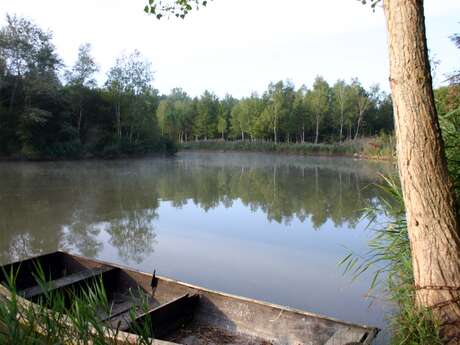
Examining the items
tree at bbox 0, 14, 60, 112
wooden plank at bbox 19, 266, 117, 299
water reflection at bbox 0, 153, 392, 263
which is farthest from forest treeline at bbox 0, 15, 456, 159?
wooden plank at bbox 19, 266, 117, 299

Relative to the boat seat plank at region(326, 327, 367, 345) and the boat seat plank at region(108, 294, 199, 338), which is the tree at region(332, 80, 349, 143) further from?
the boat seat plank at region(326, 327, 367, 345)

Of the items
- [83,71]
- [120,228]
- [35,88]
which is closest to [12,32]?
[35,88]

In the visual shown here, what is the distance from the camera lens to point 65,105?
2286cm

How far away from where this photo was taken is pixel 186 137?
42.8 m

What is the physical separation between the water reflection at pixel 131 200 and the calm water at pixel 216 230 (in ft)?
0.09

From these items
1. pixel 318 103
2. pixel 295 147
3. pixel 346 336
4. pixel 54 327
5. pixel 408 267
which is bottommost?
pixel 346 336

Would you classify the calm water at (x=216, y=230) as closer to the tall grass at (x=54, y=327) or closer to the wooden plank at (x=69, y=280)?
the wooden plank at (x=69, y=280)

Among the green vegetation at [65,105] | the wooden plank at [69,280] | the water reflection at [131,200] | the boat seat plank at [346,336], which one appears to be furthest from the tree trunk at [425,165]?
the green vegetation at [65,105]

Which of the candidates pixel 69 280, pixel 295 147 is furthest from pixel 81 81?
pixel 69 280

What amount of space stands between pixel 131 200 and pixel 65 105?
14150 mm

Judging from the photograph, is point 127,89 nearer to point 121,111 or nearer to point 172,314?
point 121,111

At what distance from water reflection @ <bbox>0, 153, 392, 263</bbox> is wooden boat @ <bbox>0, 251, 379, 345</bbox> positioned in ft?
4.79

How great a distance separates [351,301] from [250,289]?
1.11m

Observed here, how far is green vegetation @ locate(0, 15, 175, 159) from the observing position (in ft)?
67.2
